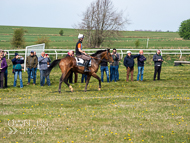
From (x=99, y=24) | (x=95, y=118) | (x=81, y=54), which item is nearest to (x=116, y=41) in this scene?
(x=99, y=24)

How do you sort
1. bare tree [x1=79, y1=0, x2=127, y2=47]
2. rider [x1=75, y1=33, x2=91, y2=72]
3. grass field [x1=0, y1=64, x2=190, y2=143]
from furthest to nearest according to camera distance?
bare tree [x1=79, y1=0, x2=127, y2=47] < rider [x1=75, y1=33, x2=91, y2=72] < grass field [x1=0, y1=64, x2=190, y2=143]

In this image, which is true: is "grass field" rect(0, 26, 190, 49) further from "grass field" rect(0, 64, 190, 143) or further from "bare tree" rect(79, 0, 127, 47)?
"grass field" rect(0, 64, 190, 143)

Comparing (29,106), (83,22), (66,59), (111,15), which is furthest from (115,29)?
(29,106)

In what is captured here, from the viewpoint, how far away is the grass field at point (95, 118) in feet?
23.6

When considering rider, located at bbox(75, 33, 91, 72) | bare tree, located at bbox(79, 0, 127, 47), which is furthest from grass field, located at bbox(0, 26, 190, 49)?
rider, located at bbox(75, 33, 91, 72)

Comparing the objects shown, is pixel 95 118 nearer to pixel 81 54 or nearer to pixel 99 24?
pixel 81 54

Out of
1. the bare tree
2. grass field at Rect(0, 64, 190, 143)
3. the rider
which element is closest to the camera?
grass field at Rect(0, 64, 190, 143)

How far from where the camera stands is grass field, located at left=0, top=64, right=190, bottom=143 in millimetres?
7191

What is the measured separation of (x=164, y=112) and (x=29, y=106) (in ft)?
15.9

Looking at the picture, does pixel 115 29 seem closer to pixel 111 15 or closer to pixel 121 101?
pixel 111 15

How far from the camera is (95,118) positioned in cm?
887

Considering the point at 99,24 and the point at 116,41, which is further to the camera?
the point at 116,41

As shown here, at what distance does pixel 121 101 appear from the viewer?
38.0 ft

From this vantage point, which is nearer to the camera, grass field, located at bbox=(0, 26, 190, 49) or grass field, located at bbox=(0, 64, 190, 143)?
grass field, located at bbox=(0, 64, 190, 143)
